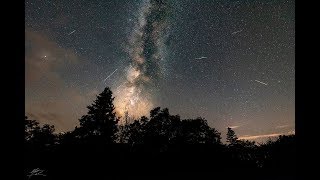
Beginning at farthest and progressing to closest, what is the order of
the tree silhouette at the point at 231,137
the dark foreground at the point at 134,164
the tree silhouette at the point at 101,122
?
the tree silhouette at the point at 231,137 < the tree silhouette at the point at 101,122 < the dark foreground at the point at 134,164

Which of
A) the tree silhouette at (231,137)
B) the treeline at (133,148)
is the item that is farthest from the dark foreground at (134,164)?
the tree silhouette at (231,137)

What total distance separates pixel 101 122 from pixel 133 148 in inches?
380

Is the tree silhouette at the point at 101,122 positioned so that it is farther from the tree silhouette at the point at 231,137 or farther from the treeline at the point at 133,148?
the tree silhouette at the point at 231,137

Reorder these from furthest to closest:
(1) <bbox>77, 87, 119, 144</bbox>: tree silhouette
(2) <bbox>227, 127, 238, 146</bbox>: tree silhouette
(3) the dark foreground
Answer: (2) <bbox>227, 127, 238, 146</bbox>: tree silhouette
(1) <bbox>77, 87, 119, 144</bbox>: tree silhouette
(3) the dark foreground

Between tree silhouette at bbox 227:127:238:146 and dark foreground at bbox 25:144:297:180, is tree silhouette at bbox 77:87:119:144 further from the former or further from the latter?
tree silhouette at bbox 227:127:238:146

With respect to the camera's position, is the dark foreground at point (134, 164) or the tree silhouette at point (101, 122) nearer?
the dark foreground at point (134, 164)

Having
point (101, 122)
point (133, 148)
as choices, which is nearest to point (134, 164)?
point (133, 148)

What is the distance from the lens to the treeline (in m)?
32.5

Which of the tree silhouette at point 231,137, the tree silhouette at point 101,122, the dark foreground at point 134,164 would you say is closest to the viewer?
the dark foreground at point 134,164

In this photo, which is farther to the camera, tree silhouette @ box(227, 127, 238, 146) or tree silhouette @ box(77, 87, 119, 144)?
tree silhouette @ box(227, 127, 238, 146)

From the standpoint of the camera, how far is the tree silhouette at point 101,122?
44.8 m

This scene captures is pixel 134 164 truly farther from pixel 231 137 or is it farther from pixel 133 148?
pixel 231 137

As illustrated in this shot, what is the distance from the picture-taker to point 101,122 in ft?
156

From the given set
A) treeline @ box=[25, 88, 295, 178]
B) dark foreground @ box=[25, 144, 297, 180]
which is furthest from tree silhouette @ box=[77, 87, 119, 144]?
dark foreground @ box=[25, 144, 297, 180]
